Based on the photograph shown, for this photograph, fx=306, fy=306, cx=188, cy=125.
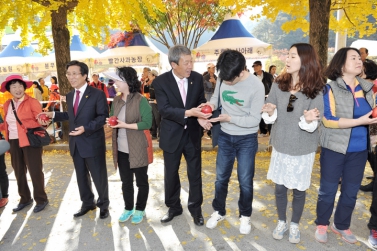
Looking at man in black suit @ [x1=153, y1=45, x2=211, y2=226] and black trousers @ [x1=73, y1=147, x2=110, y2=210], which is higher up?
man in black suit @ [x1=153, y1=45, x2=211, y2=226]

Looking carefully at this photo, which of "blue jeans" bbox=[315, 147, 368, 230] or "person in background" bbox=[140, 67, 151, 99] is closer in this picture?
"blue jeans" bbox=[315, 147, 368, 230]

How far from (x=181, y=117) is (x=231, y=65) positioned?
2.55ft

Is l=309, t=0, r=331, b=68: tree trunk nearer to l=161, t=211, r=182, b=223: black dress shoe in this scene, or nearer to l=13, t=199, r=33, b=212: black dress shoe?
l=161, t=211, r=182, b=223: black dress shoe

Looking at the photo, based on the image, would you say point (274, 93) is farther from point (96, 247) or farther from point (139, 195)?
point (96, 247)

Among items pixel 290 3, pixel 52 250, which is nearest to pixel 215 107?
pixel 52 250

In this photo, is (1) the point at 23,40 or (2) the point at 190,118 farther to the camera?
(1) the point at 23,40

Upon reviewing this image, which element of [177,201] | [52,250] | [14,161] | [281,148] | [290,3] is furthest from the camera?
[290,3]

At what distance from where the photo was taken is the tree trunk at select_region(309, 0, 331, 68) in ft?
20.9

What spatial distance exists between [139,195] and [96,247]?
801mm

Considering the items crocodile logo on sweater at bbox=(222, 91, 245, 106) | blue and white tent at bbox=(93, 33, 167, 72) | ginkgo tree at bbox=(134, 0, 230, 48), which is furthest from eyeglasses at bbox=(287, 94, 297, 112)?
ginkgo tree at bbox=(134, 0, 230, 48)

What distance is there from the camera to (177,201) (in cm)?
394

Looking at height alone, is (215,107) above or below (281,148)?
above

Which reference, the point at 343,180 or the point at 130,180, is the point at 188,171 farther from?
the point at 343,180

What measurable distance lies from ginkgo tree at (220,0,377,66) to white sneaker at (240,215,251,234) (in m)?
4.59
